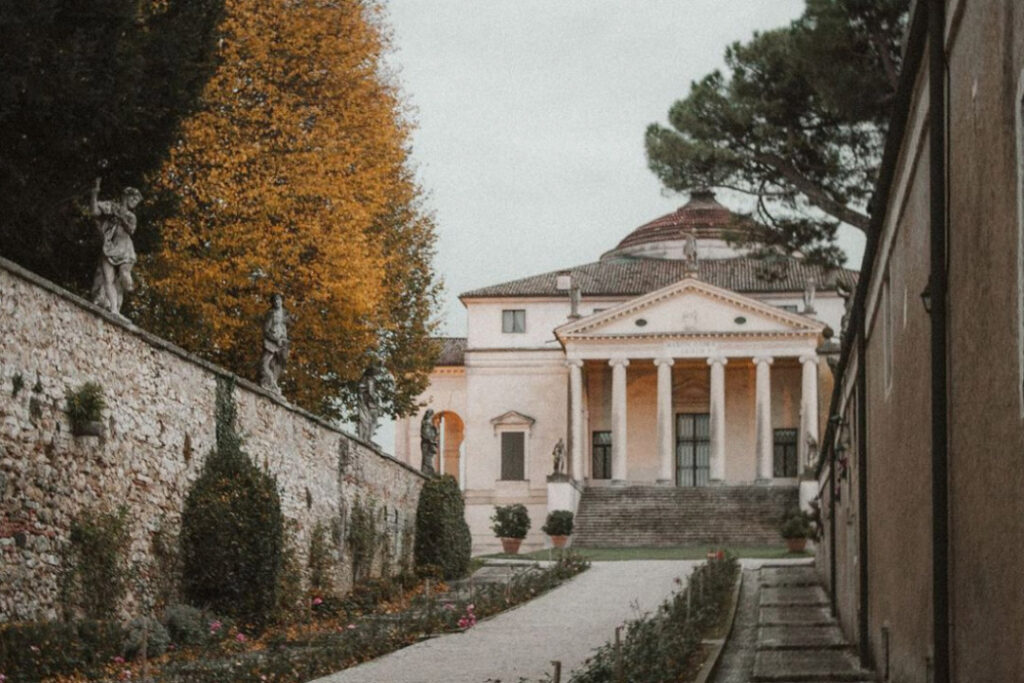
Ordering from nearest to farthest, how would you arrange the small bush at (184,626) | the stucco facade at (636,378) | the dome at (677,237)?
the small bush at (184,626) < the stucco facade at (636,378) < the dome at (677,237)

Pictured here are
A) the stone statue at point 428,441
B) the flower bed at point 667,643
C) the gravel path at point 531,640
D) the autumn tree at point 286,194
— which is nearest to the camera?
the flower bed at point 667,643

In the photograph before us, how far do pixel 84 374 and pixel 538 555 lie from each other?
98.4 ft

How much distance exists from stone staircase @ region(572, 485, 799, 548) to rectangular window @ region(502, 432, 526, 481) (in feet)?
25.3

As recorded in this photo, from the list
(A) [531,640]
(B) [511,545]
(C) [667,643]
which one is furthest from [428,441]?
(C) [667,643]

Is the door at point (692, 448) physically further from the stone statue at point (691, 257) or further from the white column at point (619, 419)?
the stone statue at point (691, 257)

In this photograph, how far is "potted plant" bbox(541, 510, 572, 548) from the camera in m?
51.7

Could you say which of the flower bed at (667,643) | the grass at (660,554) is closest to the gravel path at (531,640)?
the flower bed at (667,643)

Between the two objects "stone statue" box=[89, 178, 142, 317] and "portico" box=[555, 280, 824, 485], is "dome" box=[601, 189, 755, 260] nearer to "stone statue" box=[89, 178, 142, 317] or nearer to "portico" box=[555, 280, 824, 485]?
"portico" box=[555, 280, 824, 485]

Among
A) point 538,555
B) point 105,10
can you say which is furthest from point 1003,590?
point 538,555

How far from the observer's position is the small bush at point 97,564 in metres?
15.0

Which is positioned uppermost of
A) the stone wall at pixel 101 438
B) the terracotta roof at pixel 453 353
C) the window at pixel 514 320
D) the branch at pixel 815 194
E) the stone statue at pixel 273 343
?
the window at pixel 514 320

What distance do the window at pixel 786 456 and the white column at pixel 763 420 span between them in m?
2.07

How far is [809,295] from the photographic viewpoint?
209 feet

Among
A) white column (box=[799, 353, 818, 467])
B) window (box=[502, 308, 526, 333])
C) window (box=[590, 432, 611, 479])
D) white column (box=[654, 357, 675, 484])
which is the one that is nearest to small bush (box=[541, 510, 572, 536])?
white column (box=[654, 357, 675, 484])
